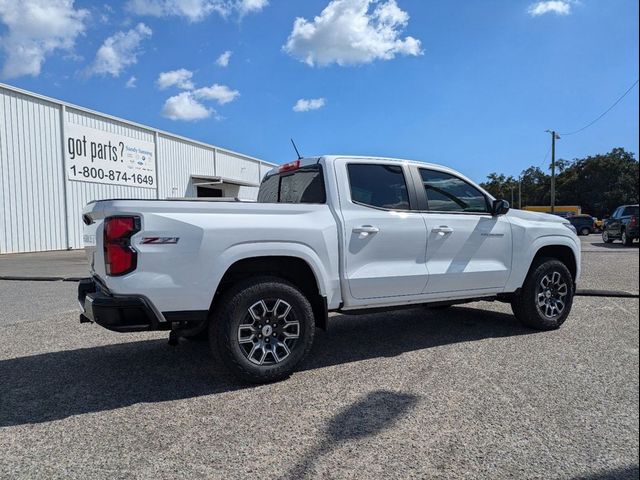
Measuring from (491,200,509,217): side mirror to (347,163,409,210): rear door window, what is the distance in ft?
3.86

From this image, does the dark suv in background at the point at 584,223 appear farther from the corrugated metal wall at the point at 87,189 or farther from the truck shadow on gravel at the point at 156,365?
the truck shadow on gravel at the point at 156,365

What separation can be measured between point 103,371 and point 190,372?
846 millimetres

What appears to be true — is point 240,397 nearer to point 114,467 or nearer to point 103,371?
point 114,467

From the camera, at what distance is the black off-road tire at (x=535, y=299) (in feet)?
18.4

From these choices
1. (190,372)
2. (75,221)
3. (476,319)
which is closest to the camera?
(190,372)

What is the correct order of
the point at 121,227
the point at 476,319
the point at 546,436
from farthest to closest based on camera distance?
the point at 476,319
the point at 121,227
the point at 546,436

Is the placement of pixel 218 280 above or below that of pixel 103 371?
above

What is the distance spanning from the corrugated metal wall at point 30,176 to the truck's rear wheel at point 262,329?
59.3 ft

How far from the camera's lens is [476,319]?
645 centimetres

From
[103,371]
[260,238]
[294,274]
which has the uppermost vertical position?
[260,238]

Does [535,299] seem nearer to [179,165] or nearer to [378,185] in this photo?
[378,185]

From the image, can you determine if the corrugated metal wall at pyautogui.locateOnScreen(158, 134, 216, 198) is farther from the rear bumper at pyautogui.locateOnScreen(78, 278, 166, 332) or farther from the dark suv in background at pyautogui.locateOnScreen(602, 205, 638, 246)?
the rear bumper at pyautogui.locateOnScreen(78, 278, 166, 332)

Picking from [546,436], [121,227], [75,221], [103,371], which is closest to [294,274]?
[121,227]

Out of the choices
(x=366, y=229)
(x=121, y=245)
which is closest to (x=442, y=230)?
(x=366, y=229)
